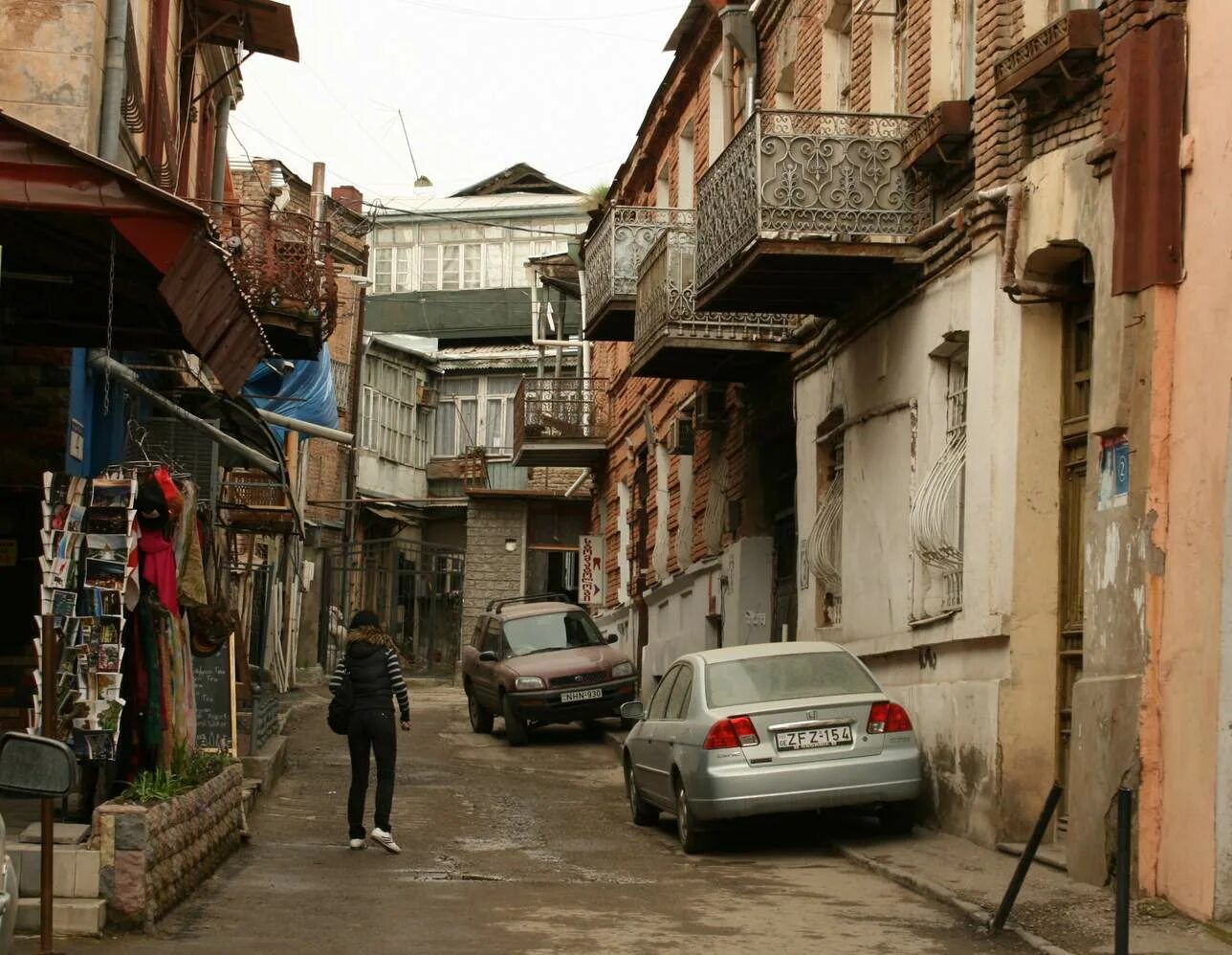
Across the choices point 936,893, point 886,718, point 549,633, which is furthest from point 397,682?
point 549,633

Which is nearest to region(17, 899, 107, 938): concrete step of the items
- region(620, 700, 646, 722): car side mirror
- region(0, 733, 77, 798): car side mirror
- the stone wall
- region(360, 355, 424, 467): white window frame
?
region(0, 733, 77, 798): car side mirror

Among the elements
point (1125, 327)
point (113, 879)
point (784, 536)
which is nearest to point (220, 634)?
point (113, 879)

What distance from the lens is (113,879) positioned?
31.0ft

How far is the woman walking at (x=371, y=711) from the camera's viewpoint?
45.2 feet

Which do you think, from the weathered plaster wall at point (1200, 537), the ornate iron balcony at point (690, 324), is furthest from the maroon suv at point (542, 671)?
the weathered plaster wall at point (1200, 537)

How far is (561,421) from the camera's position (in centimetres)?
3375

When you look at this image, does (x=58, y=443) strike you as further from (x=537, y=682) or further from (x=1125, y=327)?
(x=537, y=682)

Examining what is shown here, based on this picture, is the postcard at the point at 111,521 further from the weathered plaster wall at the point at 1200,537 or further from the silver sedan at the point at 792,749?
the weathered plaster wall at the point at 1200,537

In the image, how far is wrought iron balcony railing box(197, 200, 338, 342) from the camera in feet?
55.4

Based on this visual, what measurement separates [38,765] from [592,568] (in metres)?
30.0

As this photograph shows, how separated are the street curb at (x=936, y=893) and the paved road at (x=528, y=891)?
0.08 m

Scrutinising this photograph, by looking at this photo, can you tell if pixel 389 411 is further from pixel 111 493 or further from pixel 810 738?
pixel 111 493

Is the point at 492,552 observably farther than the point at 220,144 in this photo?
Yes

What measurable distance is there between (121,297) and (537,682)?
12252 millimetres
